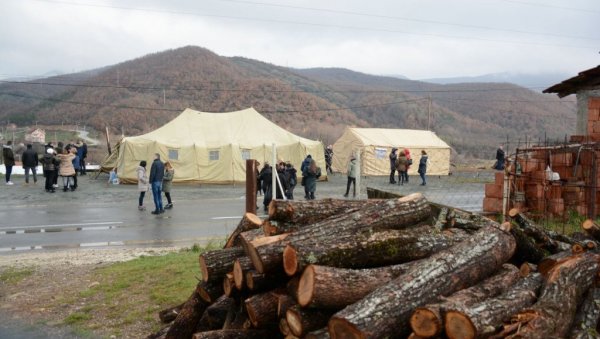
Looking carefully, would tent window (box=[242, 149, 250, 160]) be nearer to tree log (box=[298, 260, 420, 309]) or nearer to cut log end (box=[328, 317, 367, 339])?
tree log (box=[298, 260, 420, 309])

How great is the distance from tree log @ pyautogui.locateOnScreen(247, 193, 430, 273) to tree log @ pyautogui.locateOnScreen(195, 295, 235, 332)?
0.83m

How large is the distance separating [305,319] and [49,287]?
17.0ft

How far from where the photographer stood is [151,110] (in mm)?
75000

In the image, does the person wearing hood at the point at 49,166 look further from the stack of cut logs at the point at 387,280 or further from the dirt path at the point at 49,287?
the stack of cut logs at the point at 387,280

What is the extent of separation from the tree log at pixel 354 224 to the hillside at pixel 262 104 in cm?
5352

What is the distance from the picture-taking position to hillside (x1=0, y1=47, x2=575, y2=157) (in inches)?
2943

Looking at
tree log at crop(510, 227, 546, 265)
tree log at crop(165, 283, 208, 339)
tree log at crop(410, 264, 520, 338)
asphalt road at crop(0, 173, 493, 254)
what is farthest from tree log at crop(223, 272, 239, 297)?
asphalt road at crop(0, 173, 493, 254)

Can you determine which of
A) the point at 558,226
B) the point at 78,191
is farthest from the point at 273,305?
the point at 78,191

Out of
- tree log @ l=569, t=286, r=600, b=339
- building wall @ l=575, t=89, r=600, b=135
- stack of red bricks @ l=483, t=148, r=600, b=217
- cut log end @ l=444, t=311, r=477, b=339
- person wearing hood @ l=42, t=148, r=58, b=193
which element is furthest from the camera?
person wearing hood @ l=42, t=148, r=58, b=193

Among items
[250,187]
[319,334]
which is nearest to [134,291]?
[250,187]

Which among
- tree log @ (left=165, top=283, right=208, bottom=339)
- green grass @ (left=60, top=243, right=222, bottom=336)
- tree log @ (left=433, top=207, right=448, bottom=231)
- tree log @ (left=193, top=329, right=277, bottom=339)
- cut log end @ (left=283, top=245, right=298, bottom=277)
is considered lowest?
green grass @ (left=60, top=243, right=222, bottom=336)

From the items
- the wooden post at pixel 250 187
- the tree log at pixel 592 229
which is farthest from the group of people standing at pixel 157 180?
the tree log at pixel 592 229

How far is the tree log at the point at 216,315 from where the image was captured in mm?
5211

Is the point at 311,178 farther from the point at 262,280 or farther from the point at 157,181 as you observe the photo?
the point at 262,280
